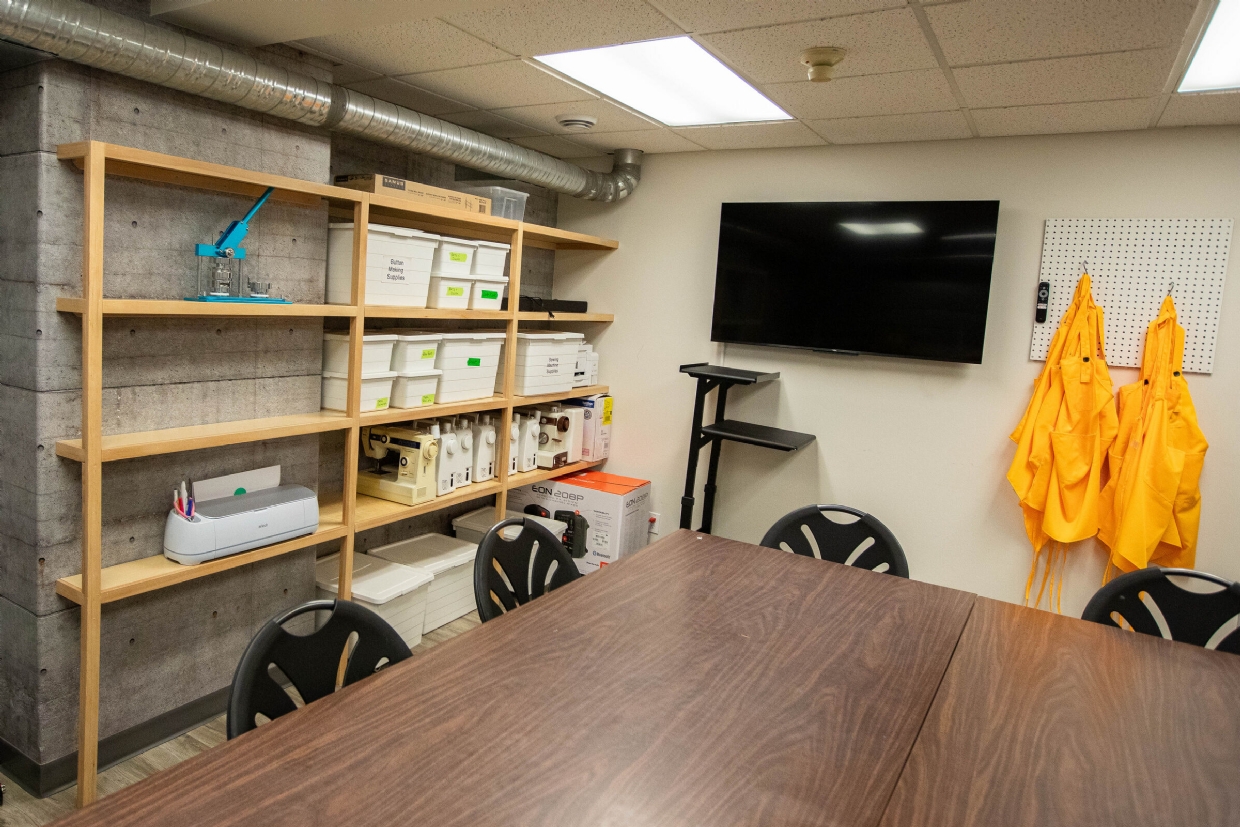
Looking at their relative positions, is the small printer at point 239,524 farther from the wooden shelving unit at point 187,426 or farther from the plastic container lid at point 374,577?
the plastic container lid at point 374,577

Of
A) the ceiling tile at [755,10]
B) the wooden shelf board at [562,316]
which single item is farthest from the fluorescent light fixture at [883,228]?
the ceiling tile at [755,10]

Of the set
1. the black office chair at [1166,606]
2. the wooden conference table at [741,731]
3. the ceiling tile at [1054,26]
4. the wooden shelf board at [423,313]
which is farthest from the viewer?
the wooden shelf board at [423,313]

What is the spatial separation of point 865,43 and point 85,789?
3058 mm

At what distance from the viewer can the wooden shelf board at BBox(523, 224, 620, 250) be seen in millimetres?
3664

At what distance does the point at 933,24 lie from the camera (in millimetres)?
2121

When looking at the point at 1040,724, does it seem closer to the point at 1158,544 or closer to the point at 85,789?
the point at 1158,544

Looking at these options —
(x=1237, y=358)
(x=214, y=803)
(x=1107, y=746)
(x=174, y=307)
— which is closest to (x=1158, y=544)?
(x=1237, y=358)

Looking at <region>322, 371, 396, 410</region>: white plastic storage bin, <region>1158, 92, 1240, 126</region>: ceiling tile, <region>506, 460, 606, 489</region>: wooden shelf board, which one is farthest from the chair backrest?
<region>1158, 92, 1240, 126</region>: ceiling tile

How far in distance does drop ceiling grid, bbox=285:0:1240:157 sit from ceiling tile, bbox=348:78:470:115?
0.01m

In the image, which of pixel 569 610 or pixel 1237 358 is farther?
pixel 1237 358

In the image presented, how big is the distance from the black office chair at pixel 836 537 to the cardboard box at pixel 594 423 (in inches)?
64.8

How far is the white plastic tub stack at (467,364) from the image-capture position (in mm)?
3279

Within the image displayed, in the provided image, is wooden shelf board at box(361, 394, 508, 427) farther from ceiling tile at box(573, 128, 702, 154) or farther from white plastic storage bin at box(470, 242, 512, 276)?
ceiling tile at box(573, 128, 702, 154)

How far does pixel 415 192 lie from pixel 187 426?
1.17 m
